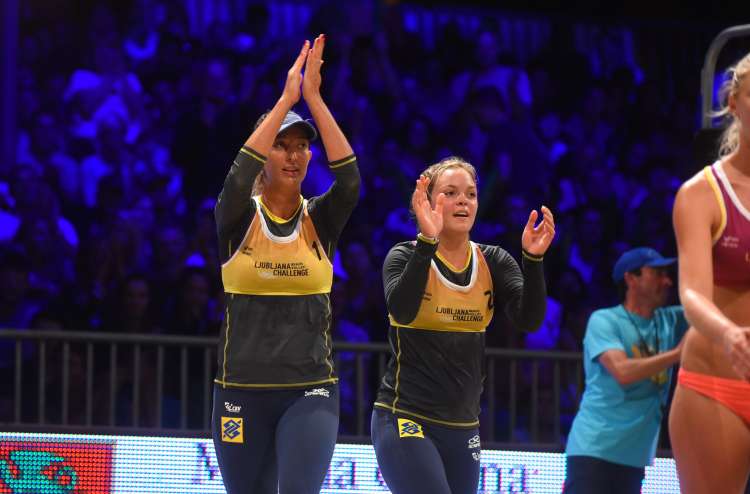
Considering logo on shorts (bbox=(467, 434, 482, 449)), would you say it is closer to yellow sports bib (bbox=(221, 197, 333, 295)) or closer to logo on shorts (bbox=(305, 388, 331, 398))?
logo on shorts (bbox=(305, 388, 331, 398))

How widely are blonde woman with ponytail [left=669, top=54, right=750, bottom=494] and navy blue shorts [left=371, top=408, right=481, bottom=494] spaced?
1296mm

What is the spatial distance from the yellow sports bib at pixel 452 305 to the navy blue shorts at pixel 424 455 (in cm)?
37

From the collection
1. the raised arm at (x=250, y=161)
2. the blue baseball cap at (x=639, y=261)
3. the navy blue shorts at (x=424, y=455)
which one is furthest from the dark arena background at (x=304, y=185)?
the raised arm at (x=250, y=161)

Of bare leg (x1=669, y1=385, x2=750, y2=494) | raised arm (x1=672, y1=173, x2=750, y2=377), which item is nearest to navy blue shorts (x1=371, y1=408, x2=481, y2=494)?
bare leg (x1=669, y1=385, x2=750, y2=494)

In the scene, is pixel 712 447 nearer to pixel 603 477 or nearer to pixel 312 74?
pixel 312 74

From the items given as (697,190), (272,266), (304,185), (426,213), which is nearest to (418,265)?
(426,213)

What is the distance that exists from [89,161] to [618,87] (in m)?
4.65

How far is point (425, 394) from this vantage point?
4340mm

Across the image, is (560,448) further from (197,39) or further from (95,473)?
(197,39)

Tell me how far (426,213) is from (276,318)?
67cm

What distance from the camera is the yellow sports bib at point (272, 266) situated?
434 cm

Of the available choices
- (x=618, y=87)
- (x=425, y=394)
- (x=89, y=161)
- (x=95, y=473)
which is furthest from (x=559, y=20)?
(x=425, y=394)

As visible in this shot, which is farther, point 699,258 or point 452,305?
point 452,305

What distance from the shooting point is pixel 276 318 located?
14.2 feet
